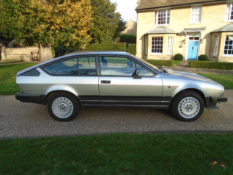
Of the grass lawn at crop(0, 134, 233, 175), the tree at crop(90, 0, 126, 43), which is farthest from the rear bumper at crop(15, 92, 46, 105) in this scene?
the tree at crop(90, 0, 126, 43)

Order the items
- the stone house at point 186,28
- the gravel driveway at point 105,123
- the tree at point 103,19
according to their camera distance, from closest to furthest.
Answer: the gravel driveway at point 105,123
the stone house at point 186,28
the tree at point 103,19

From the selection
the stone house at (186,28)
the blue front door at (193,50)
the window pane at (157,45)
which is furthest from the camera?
the window pane at (157,45)

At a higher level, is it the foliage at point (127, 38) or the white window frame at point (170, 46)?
the foliage at point (127, 38)

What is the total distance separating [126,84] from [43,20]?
980 cm

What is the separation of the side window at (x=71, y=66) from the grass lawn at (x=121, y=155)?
165 cm

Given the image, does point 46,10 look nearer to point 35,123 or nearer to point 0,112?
point 0,112

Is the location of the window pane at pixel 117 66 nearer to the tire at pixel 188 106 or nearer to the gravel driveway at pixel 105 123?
the gravel driveway at pixel 105 123

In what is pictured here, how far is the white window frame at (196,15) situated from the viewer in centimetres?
1880

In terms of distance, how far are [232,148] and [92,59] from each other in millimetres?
3370

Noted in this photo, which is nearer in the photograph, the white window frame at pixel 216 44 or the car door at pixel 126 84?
the car door at pixel 126 84

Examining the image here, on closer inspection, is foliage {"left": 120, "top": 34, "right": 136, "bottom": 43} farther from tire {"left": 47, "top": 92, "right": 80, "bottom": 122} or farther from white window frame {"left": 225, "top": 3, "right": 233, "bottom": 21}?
tire {"left": 47, "top": 92, "right": 80, "bottom": 122}

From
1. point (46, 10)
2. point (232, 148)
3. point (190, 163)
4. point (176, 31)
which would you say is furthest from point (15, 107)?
point (176, 31)

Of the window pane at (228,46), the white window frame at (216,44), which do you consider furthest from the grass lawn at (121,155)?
the white window frame at (216,44)

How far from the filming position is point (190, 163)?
2.62 meters
